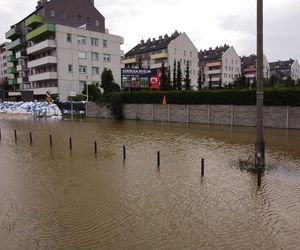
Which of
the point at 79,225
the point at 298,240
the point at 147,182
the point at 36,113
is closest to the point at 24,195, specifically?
the point at 79,225

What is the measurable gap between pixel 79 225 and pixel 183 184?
416cm

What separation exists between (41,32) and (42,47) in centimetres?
273

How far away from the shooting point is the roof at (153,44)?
84.5 meters

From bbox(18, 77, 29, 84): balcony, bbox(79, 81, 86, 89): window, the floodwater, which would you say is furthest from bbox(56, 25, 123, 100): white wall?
the floodwater

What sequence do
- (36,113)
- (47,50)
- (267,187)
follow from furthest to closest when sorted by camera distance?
(47,50)
(36,113)
(267,187)

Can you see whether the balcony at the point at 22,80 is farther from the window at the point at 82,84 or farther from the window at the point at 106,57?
the window at the point at 106,57

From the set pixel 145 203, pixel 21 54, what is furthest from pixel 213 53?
pixel 145 203

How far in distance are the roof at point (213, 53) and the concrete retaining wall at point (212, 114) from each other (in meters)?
64.0

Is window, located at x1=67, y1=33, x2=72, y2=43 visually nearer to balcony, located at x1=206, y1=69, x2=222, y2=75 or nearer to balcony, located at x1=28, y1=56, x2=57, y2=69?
balcony, located at x1=28, y1=56, x2=57, y2=69

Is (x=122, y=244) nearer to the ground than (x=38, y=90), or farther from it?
nearer to the ground

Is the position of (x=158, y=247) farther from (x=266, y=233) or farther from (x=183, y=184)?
(x=183, y=184)

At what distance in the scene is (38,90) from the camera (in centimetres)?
6359

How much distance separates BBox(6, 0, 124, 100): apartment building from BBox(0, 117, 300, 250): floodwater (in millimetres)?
47532

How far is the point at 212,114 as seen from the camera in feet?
109
